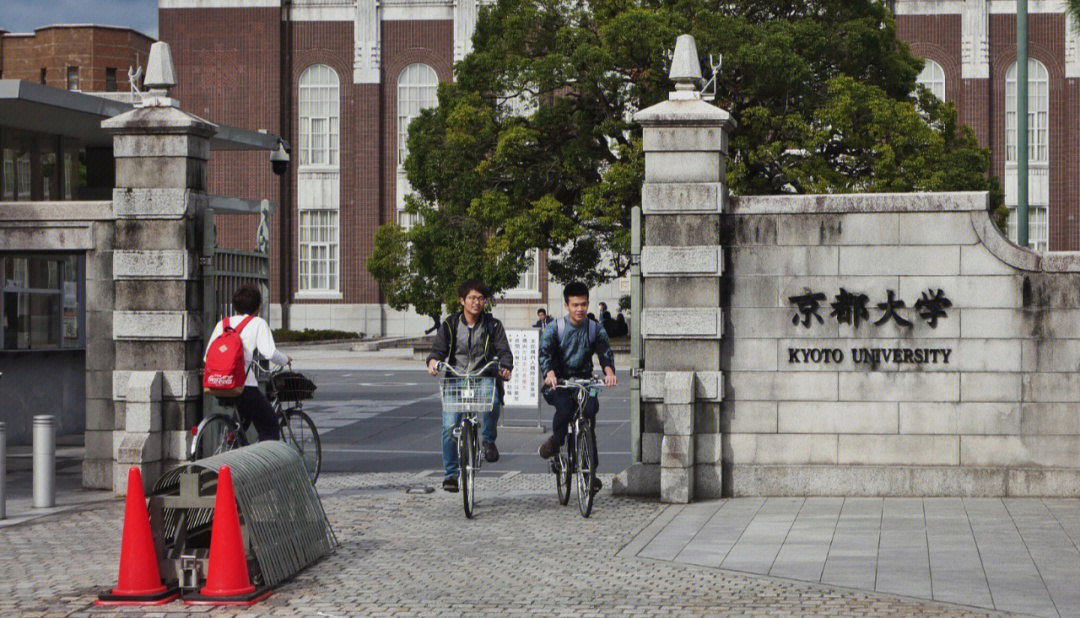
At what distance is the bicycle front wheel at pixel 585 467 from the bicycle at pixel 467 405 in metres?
0.77

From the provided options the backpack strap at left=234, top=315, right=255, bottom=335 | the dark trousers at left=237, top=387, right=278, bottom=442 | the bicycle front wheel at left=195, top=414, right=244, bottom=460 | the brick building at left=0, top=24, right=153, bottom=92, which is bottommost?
the bicycle front wheel at left=195, top=414, right=244, bottom=460

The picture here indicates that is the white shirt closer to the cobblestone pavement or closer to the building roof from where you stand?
the cobblestone pavement

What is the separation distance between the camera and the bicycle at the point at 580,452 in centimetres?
1096

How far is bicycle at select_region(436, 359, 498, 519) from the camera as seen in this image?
10.9 m

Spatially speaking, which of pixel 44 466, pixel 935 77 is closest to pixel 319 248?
pixel 935 77

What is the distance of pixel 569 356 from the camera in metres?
11.5

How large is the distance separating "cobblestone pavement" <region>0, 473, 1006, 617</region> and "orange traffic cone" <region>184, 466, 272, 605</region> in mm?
111

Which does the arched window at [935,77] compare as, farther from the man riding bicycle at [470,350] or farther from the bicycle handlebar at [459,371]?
the bicycle handlebar at [459,371]

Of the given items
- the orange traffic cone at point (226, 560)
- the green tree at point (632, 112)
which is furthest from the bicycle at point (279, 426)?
the green tree at point (632, 112)

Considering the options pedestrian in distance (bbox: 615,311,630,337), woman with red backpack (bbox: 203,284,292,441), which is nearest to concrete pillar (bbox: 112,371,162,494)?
woman with red backpack (bbox: 203,284,292,441)

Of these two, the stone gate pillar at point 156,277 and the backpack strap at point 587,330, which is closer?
the backpack strap at point 587,330

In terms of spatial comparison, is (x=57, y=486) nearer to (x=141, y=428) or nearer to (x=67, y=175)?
(x=141, y=428)

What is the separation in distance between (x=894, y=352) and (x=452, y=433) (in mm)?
3894

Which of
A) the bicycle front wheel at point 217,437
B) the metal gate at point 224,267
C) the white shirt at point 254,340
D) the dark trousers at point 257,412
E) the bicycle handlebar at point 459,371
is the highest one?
the metal gate at point 224,267
